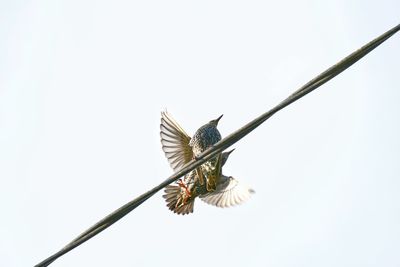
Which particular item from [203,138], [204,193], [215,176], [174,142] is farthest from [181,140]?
[215,176]

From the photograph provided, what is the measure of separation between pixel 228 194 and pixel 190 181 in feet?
1.72

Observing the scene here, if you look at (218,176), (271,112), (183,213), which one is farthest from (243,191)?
(271,112)

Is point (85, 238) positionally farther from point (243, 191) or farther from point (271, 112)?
point (243, 191)

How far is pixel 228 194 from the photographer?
333 inches

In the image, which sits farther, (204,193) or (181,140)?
(181,140)

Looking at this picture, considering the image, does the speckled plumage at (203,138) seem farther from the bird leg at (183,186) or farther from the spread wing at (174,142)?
the bird leg at (183,186)

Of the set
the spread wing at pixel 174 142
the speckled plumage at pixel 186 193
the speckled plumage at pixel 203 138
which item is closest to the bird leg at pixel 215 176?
the speckled plumage at pixel 186 193

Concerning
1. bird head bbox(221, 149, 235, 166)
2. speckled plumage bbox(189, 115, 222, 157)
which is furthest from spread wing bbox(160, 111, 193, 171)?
bird head bbox(221, 149, 235, 166)

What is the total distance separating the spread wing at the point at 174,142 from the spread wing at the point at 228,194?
682 mm

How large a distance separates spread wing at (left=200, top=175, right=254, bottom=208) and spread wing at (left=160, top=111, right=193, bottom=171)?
68 cm

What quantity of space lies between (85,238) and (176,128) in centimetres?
530

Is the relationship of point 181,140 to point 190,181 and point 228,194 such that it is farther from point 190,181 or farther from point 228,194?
point 228,194

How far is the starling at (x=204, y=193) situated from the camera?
8.30 meters

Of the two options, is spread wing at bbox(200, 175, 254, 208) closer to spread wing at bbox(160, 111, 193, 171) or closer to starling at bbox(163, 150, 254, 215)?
starling at bbox(163, 150, 254, 215)
